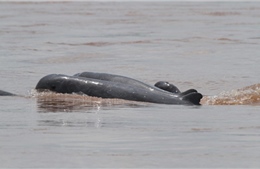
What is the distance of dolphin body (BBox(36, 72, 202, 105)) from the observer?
14.5 meters

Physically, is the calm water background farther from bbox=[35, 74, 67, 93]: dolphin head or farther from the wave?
bbox=[35, 74, 67, 93]: dolphin head

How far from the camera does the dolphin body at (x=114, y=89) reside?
14531 millimetres

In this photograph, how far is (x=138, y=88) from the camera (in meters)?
15.1

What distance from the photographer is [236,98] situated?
1520 cm

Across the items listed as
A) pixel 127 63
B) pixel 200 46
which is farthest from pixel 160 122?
pixel 200 46

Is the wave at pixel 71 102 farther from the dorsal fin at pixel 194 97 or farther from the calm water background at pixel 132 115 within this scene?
the dorsal fin at pixel 194 97

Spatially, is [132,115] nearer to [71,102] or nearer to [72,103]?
[72,103]

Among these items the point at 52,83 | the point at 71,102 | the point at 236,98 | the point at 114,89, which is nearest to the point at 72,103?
the point at 71,102

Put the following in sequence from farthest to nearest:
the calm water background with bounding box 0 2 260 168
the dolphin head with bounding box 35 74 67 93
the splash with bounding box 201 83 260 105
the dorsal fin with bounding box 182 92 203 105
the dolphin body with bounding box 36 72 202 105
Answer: the dolphin head with bounding box 35 74 67 93, the splash with bounding box 201 83 260 105, the dolphin body with bounding box 36 72 202 105, the dorsal fin with bounding box 182 92 203 105, the calm water background with bounding box 0 2 260 168

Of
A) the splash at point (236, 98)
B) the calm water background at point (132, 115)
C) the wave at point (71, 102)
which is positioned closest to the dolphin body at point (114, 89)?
the wave at point (71, 102)

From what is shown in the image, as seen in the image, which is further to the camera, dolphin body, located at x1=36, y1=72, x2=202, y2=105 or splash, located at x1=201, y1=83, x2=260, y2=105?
splash, located at x1=201, y1=83, x2=260, y2=105

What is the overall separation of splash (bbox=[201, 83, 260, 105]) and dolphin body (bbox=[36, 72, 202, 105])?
51 cm

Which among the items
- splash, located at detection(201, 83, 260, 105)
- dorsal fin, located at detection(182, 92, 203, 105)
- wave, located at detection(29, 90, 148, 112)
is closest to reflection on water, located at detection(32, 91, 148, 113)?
wave, located at detection(29, 90, 148, 112)

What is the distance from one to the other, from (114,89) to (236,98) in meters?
1.79
